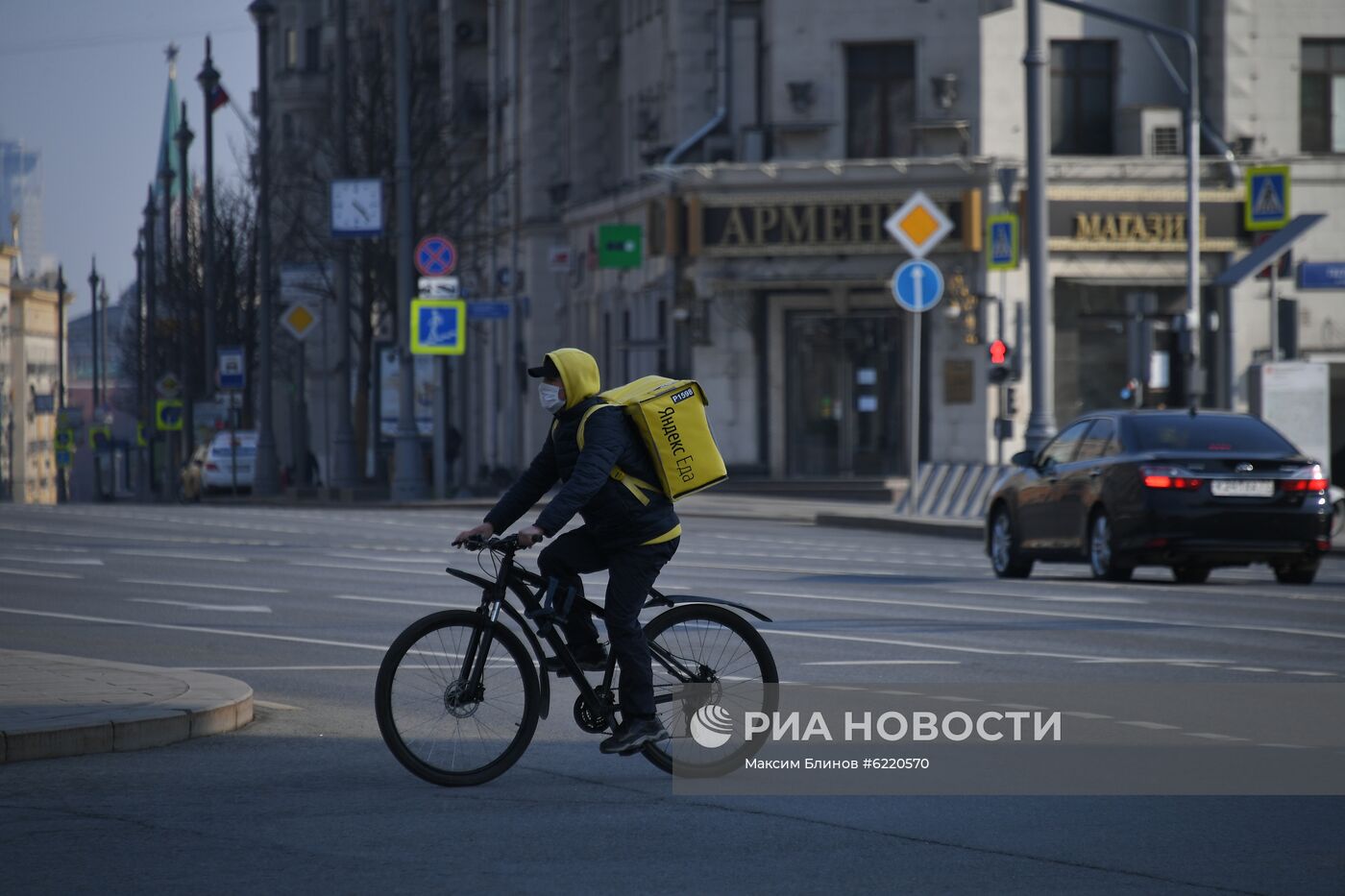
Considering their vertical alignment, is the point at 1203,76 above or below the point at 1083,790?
above

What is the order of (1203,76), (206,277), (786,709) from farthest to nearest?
1. (206,277)
2. (1203,76)
3. (786,709)

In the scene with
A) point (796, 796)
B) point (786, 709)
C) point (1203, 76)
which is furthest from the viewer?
point (1203, 76)

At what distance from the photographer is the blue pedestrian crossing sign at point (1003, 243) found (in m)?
34.3

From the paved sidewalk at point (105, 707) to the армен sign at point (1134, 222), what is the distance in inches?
1302

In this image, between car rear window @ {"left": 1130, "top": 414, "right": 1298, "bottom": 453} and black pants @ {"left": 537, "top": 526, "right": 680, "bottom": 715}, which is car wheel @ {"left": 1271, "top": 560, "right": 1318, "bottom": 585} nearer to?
car rear window @ {"left": 1130, "top": 414, "right": 1298, "bottom": 453}

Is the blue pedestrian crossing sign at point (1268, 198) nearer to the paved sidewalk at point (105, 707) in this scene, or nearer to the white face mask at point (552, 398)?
the paved sidewalk at point (105, 707)

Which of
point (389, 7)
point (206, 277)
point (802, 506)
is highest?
point (389, 7)

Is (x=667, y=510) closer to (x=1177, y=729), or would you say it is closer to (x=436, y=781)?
(x=436, y=781)

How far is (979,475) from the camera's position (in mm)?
34000

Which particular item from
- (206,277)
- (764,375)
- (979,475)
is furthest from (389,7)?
(979,475)

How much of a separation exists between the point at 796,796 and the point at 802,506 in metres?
31.6

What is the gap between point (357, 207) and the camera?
4253 cm

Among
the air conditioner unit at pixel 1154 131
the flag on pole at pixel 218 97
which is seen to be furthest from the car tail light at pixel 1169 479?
the flag on pole at pixel 218 97

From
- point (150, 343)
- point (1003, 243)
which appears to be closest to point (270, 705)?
point (1003, 243)
